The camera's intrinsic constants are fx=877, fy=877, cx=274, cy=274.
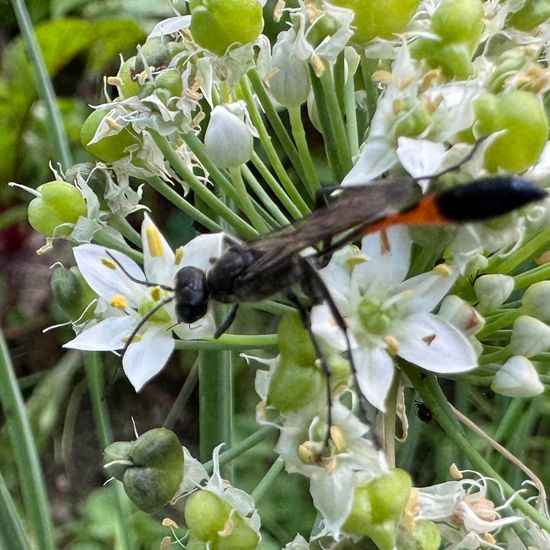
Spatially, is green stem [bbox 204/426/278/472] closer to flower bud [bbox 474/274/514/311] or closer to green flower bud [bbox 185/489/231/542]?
green flower bud [bbox 185/489/231/542]

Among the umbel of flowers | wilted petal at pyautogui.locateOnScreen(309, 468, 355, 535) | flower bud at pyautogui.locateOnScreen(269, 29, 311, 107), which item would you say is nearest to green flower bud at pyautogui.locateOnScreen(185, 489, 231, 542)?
the umbel of flowers

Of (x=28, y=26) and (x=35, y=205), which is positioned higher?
(x=28, y=26)

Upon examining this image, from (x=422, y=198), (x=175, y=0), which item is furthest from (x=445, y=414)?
(x=175, y=0)

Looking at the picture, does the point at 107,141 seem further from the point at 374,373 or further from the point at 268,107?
the point at 374,373

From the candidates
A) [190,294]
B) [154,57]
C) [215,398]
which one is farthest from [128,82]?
[215,398]

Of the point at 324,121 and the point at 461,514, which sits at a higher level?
the point at 324,121

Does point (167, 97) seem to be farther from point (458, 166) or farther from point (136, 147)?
point (458, 166)
